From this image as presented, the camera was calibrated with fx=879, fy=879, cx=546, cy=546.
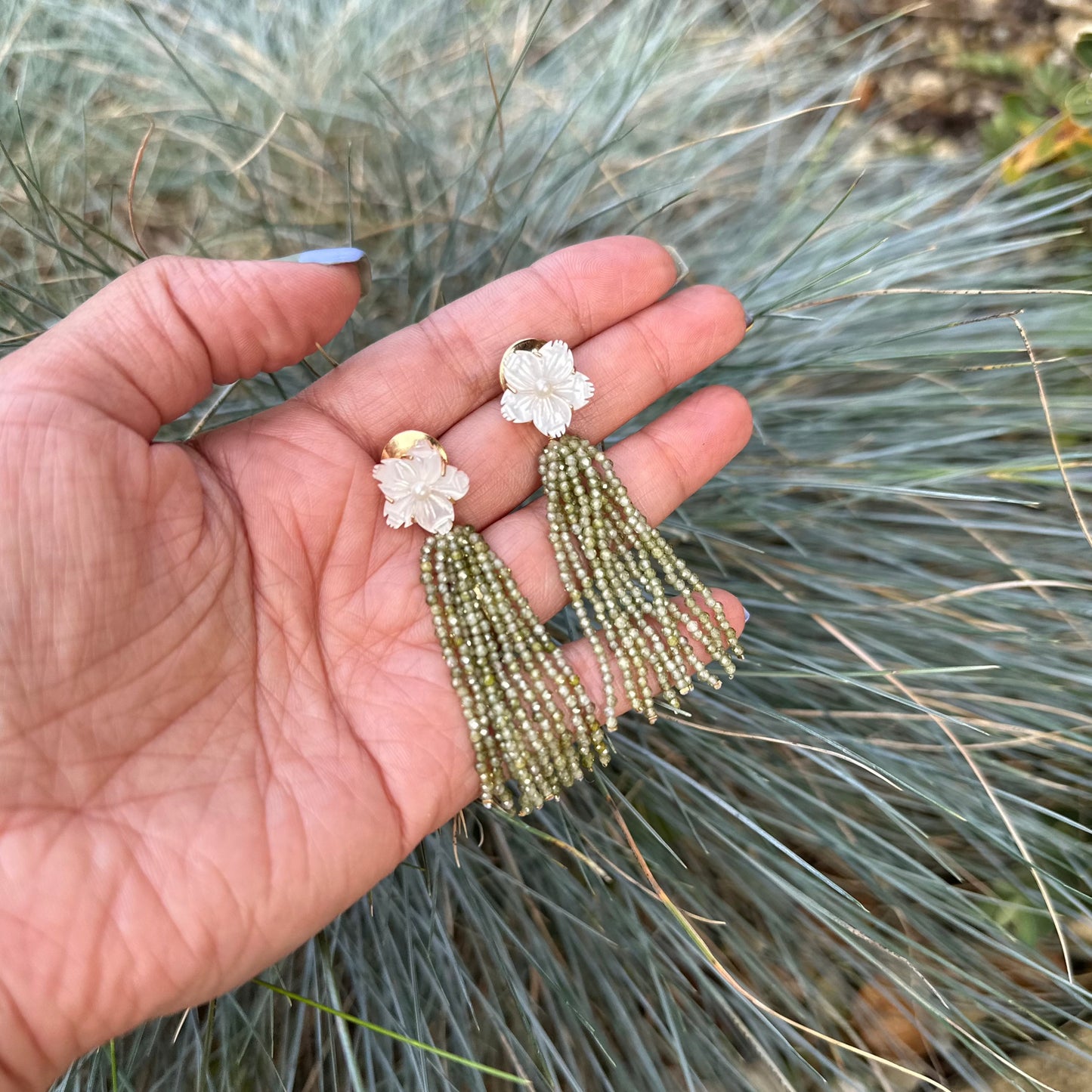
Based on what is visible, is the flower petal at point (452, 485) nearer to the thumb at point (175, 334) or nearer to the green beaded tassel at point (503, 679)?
the green beaded tassel at point (503, 679)

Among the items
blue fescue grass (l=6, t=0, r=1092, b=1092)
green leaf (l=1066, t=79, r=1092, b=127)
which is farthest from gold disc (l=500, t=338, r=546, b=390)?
green leaf (l=1066, t=79, r=1092, b=127)

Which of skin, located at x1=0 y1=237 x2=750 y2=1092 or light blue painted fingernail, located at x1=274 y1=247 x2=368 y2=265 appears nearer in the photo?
skin, located at x1=0 y1=237 x2=750 y2=1092

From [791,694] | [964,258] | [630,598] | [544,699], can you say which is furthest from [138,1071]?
[964,258]

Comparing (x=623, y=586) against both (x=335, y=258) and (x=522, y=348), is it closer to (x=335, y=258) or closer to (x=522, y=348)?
(x=522, y=348)

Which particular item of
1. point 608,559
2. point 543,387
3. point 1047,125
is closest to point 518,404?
point 543,387

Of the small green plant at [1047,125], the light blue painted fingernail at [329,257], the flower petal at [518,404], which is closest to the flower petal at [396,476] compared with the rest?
the flower petal at [518,404]

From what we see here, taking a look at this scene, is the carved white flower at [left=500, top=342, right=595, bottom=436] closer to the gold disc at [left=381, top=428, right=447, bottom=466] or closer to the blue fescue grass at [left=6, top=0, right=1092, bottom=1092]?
the gold disc at [left=381, top=428, right=447, bottom=466]
